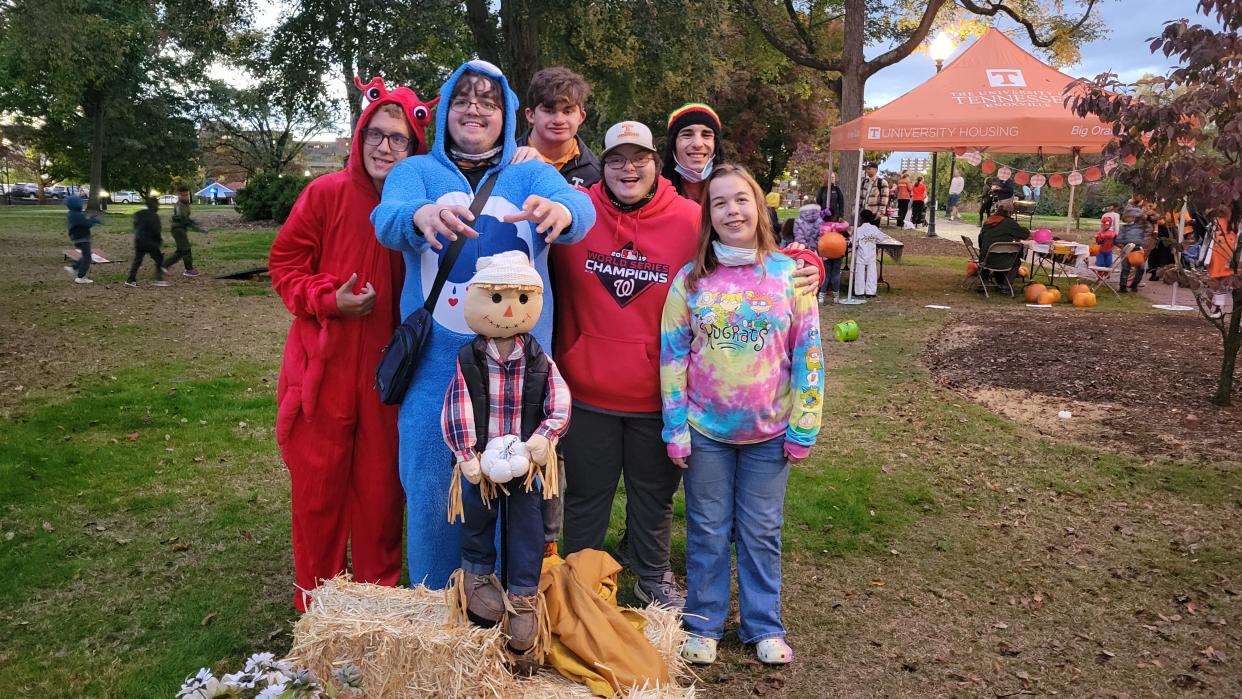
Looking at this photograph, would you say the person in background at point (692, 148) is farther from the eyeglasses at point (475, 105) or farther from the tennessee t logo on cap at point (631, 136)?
the eyeglasses at point (475, 105)

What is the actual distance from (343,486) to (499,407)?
108 cm

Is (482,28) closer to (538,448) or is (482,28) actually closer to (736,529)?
(736,529)

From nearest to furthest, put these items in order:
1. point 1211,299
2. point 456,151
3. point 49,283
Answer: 1. point 456,151
2. point 1211,299
3. point 49,283

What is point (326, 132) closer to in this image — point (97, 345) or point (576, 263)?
point (97, 345)

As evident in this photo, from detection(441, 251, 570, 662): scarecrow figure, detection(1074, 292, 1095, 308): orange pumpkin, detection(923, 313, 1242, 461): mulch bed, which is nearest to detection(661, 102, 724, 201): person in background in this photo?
detection(441, 251, 570, 662): scarecrow figure

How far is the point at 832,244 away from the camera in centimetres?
1245

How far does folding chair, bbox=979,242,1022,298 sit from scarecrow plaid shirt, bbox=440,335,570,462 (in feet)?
41.5

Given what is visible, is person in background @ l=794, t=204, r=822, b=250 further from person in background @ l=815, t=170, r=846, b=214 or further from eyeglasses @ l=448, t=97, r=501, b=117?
eyeglasses @ l=448, t=97, r=501, b=117

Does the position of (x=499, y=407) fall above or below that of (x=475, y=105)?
below

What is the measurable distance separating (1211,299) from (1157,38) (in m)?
2.20

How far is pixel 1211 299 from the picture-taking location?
6.99 m

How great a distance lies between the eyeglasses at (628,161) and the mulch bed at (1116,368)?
15.7ft

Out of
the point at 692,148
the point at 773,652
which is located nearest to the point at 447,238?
the point at 692,148

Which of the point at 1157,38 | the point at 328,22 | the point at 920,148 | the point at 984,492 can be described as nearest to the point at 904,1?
the point at 920,148
